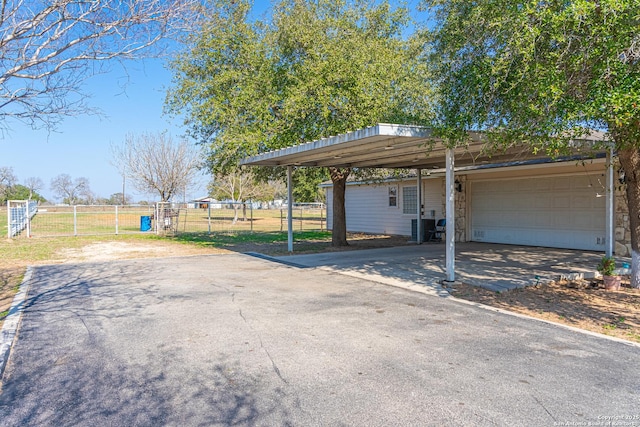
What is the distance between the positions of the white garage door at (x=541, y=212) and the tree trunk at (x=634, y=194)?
4.66 m

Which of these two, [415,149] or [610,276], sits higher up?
[415,149]

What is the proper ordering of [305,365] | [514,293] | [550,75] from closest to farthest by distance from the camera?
[305,365] < [550,75] < [514,293]

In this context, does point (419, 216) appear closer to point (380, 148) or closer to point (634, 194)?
point (380, 148)

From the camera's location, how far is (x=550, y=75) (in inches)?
210

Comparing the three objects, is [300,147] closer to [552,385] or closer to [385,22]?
[385,22]

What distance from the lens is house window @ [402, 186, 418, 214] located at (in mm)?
18344

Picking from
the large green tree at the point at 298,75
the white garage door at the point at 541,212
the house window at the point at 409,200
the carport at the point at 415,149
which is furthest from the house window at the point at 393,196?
the large green tree at the point at 298,75

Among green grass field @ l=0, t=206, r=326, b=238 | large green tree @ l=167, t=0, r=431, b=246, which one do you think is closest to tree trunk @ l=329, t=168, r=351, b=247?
large green tree @ l=167, t=0, r=431, b=246

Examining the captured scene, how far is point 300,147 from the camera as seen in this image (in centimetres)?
965

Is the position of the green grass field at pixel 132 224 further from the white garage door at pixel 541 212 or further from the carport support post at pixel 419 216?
the white garage door at pixel 541 212

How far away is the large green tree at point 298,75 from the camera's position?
11.5 meters

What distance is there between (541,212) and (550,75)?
8.97m

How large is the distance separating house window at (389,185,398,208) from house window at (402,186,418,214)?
442mm

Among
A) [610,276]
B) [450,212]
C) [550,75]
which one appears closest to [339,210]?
[450,212]
